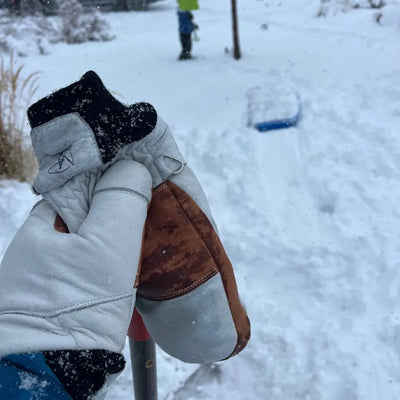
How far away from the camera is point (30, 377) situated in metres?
0.81

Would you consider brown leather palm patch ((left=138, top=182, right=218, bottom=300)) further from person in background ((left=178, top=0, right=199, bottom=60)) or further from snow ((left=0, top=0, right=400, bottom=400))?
person in background ((left=178, top=0, right=199, bottom=60))

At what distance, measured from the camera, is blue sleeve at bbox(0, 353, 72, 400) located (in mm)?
798

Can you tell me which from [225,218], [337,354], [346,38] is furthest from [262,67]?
[337,354]

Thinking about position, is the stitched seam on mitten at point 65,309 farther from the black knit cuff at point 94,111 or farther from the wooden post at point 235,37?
the wooden post at point 235,37

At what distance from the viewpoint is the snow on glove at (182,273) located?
1.13 m

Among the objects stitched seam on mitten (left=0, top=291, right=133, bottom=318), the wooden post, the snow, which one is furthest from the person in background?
stitched seam on mitten (left=0, top=291, right=133, bottom=318)

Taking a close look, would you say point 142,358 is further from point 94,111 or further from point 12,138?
point 12,138

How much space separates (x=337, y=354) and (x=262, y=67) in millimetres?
3838

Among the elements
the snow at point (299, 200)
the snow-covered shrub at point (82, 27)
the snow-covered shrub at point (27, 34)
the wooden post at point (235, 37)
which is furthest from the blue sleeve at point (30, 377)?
the snow-covered shrub at point (82, 27)

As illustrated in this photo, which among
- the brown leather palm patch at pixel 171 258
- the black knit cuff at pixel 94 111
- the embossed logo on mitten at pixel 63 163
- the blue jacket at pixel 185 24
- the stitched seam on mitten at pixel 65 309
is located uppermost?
the black knit cuff at pixel 94 111

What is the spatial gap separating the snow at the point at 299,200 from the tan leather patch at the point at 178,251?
106 cm

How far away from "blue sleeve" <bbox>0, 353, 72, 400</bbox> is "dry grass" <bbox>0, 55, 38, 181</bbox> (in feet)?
9.00

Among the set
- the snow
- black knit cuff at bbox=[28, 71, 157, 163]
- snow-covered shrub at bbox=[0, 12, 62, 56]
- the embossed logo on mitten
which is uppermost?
black knit cuff at bbox=[28, 71, 157, 163]

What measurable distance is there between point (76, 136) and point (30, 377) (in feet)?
1.91
